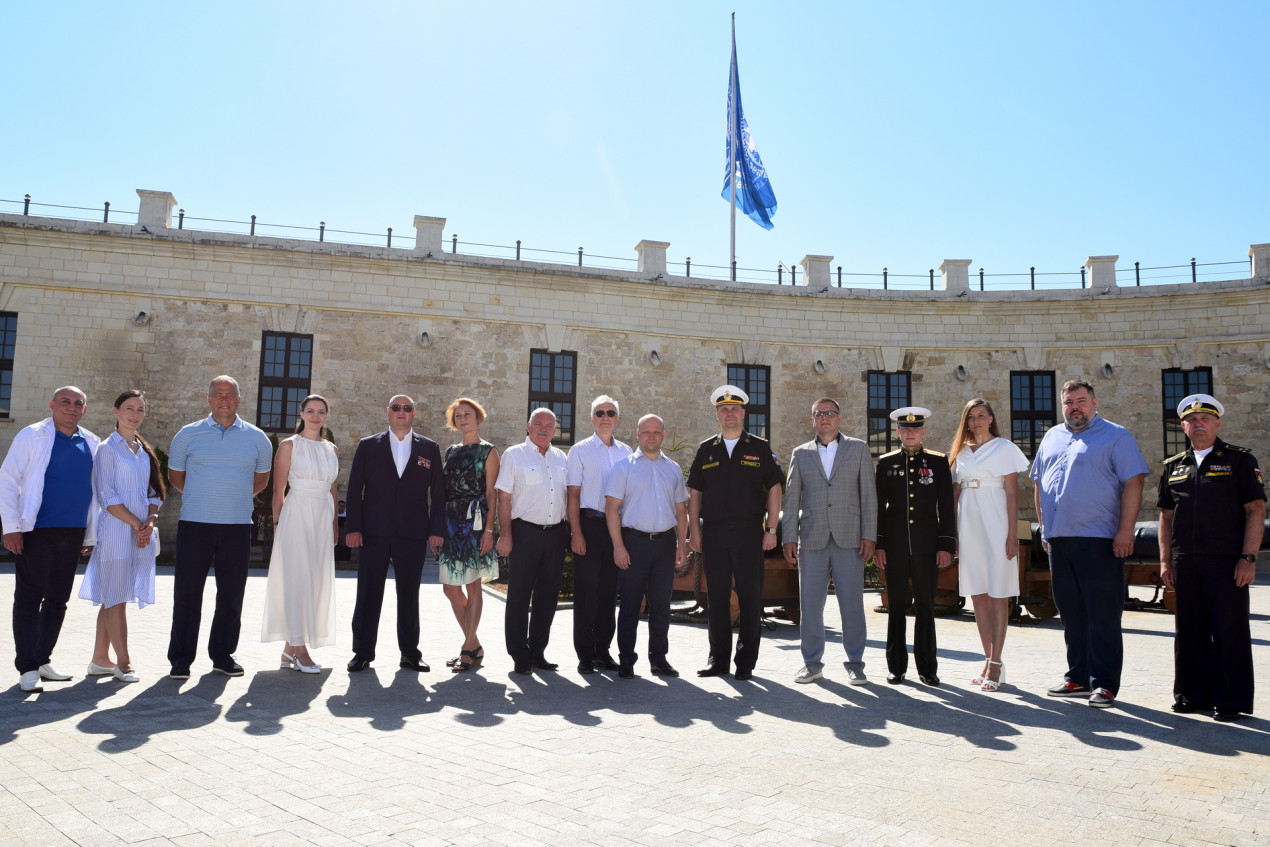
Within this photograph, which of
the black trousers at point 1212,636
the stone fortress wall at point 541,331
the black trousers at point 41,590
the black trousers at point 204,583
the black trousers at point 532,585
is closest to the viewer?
the black trousers at point 1212,636

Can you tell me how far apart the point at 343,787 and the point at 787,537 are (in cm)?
387

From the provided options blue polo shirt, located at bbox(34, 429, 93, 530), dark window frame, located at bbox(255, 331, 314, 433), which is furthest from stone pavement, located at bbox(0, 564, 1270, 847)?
dark window frame, located at bbox(255, 331, 314, 433)

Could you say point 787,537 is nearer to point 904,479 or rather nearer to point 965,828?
point 904,479

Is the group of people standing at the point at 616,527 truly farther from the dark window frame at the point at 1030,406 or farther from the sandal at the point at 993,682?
the dark window frame at the point at 1030,406

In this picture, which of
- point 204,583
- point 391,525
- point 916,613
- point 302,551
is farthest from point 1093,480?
point 204,583

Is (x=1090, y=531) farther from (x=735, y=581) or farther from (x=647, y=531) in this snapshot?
(x=647, y=531)

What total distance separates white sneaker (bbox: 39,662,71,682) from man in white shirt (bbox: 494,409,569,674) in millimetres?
2837

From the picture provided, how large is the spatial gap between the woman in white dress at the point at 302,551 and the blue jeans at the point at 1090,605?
203 inches

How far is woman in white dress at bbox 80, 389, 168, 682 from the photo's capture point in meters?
5.76

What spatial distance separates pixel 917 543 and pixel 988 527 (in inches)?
20.8

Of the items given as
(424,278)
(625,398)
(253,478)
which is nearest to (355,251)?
(424,278)

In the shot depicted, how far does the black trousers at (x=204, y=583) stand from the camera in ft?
19.3

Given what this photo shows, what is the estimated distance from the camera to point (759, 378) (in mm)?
22734

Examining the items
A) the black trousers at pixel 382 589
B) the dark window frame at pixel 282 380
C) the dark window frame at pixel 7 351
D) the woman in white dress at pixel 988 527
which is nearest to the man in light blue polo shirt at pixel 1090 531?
the woman in white dress at pixel 988 527
